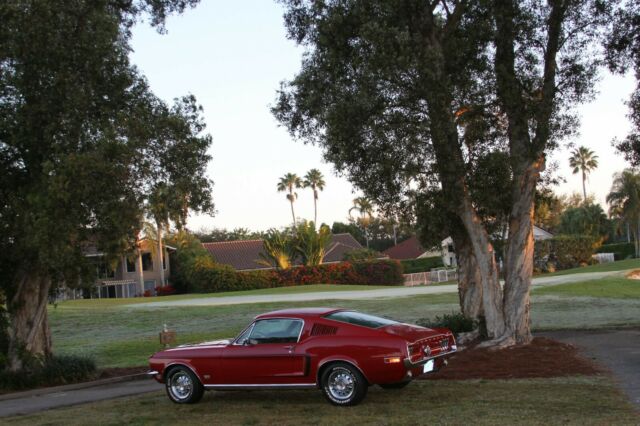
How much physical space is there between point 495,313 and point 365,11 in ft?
22.5

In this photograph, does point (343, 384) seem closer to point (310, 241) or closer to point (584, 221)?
point (310, 241)

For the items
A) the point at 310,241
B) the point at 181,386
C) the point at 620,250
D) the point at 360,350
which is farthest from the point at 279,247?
the point at 360,350

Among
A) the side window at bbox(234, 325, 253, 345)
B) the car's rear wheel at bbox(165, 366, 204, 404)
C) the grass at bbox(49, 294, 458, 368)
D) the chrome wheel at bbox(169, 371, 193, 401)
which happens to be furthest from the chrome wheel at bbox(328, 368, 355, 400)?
the grass at bbox(49, 294, 458, 368)

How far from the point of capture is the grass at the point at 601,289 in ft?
115

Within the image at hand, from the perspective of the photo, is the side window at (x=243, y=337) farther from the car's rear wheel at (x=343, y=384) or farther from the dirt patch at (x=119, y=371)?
the dirt patch at (x=119, y=371)

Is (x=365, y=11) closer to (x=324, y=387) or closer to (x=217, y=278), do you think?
(x=324, y=387)

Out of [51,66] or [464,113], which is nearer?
[51,66]

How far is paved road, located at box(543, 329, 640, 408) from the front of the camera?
37.8ft

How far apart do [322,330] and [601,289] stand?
1182 inches

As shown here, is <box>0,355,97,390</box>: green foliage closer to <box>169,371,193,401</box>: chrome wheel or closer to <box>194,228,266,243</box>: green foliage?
<box>169,371,193,401</box>: chrome wheel

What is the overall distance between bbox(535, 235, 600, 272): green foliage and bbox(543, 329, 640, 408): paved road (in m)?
45.3

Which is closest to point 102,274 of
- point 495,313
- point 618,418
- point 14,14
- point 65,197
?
point 65,197

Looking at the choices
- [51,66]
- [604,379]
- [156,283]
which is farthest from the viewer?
[156,283]

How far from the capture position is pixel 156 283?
72.8m
